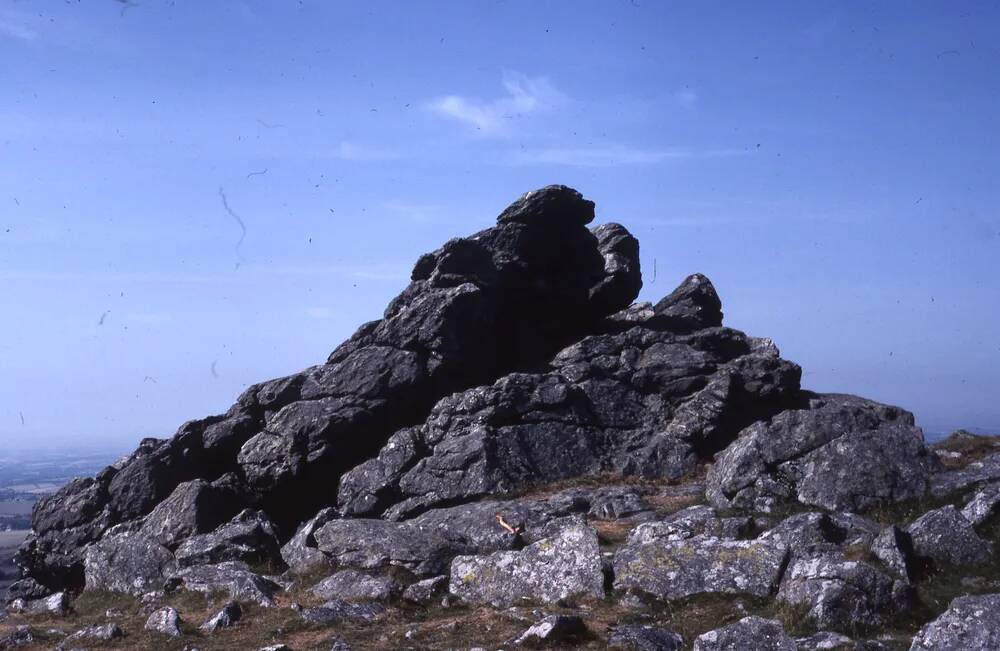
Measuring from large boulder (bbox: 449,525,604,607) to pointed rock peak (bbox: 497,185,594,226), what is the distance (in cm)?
2580

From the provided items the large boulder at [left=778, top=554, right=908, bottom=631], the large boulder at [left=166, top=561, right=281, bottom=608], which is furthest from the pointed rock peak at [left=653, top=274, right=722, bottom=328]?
the large boulder at [left=778, top=554, right=908, bottom=631]

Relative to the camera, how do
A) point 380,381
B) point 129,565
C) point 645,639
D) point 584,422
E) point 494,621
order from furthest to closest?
point 380,381
point 584,422
point 129,565
point 494,621
point 645,639

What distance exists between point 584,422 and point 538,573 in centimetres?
1549

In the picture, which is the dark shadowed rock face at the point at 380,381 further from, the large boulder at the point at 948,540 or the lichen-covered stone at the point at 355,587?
the large boulder at the point at 948,540

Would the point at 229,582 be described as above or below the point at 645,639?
below

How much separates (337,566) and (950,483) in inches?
642

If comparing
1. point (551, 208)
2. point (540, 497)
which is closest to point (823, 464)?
point (540, 497)

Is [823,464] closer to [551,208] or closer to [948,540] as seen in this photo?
[948,540]

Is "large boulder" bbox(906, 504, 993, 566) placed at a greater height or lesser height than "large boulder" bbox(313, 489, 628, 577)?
greater

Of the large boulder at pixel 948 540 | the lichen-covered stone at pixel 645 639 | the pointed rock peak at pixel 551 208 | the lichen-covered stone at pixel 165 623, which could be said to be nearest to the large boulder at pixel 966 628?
the lichen-covered stone at pixel 645 639

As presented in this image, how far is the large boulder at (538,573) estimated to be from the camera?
1916cm

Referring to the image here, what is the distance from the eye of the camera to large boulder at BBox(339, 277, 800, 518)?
31984 millimetres

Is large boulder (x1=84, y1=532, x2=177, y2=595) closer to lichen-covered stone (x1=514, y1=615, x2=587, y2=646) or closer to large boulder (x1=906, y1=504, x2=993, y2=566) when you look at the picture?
lichen-covered stone (x1=514, y1=615, x2=587, y2=646)

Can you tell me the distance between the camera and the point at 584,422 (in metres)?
34.9
